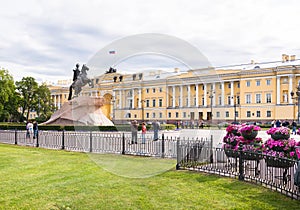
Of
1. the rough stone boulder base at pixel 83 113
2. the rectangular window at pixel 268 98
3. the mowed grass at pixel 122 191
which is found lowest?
the mowed grass at pixel 122 191

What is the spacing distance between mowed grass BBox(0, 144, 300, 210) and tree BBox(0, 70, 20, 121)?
43.0 m

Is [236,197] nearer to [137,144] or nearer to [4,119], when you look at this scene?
[137,144]

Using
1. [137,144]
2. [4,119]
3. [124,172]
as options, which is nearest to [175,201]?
[124,172]

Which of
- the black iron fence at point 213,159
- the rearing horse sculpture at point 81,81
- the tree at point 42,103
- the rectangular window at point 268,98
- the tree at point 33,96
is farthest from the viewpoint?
the rectangular window at point 268,98

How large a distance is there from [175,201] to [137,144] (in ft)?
30.4

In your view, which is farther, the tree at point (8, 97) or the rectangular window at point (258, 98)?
the rectangular window at point (258, 98)

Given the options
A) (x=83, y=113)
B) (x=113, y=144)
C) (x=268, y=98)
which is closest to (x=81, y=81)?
(x=83, y=113)

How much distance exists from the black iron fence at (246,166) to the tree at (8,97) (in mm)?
44675

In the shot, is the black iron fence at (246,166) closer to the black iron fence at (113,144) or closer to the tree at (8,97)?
the black iron fence at (113,144)

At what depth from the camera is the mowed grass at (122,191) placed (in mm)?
6172

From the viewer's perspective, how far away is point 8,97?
168 feet

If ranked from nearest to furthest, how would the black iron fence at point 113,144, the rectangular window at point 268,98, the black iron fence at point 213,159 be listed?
the black iron fence at point 213,159
the black iron fence at point 113,144
the rectangular window at point 268,98

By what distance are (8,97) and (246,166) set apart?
4871cm

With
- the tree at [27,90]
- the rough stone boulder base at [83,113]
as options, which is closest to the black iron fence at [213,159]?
the rough stone boulder base at [83,113]
